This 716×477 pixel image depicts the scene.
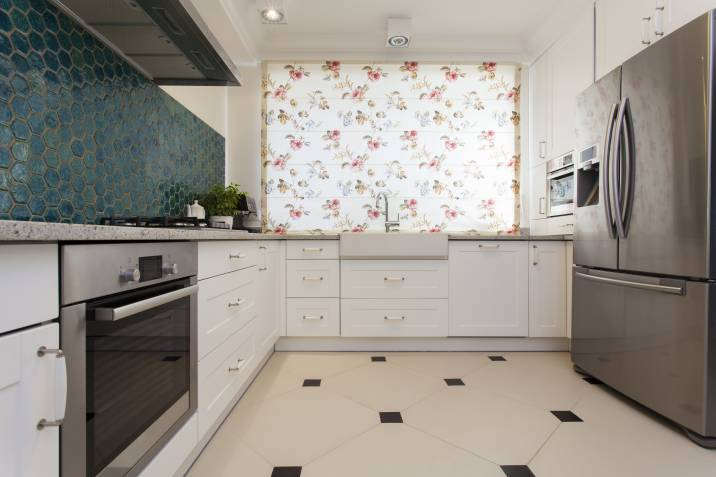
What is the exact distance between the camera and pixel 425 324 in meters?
2.59

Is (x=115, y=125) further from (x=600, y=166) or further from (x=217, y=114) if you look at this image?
(x=600, y=166)

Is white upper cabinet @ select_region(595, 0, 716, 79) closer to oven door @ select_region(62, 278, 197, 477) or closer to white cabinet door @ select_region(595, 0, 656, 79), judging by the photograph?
white cabinet door @ select_region(595, 0, 656, 79)

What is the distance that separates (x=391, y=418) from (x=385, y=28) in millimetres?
2969

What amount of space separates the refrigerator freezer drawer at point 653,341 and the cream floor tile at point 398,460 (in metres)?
0.90

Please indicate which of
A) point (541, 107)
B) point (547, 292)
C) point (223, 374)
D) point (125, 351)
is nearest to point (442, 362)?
point (547, 292)

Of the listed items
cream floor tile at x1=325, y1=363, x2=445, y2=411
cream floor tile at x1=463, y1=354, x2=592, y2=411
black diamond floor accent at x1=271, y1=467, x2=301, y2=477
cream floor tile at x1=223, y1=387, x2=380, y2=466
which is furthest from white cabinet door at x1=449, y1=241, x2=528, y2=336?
black diamond floor accent at x1=271, y1=467, x2=301, y2=477

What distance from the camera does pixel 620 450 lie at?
1.42 meters

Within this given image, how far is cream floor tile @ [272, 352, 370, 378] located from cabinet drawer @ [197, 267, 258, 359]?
557 millimetres

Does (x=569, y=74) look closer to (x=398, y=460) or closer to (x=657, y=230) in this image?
(x=657, y=230)

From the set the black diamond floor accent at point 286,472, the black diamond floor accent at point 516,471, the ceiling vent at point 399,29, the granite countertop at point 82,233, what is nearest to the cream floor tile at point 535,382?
the black diamond floor accent at point 516,471

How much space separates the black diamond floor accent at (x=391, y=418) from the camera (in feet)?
5.32

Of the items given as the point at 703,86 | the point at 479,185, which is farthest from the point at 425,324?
the point at 703,86

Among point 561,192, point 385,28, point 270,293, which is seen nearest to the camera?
point 270,293

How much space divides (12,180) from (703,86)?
8.25 feet
